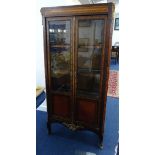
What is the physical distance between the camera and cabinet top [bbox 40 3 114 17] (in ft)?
5.73

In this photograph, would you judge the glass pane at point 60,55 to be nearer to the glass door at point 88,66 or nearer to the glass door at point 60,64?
the glass door at point 60,64

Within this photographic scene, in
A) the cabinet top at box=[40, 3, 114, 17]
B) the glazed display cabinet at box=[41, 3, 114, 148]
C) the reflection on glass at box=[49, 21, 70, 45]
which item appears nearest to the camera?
the cabinet top at box=[40, 3, 114, 17]

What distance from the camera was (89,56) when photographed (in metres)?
2.15

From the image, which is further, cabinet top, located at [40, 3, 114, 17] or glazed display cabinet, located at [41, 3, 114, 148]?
glazed display cabinet, located at [41, 3, 114, 148]

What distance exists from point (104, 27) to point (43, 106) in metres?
1.91

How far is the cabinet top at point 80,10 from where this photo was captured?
175 cm

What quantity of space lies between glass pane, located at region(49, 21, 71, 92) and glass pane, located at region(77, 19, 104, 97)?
0.53 ft

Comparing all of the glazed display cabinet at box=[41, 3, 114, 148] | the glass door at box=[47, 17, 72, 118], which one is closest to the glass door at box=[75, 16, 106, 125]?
the glazed display cabinet at box=[41, 3, 114, 148]

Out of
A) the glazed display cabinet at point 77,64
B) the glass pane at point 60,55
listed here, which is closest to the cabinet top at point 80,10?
the glazed display cabinet at point 77,64

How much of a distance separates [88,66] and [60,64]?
0.41 m

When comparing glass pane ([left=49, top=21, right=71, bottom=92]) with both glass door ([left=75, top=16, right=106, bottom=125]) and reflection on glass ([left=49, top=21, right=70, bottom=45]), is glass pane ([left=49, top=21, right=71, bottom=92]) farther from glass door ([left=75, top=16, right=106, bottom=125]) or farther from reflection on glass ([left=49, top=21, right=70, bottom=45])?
glass door ([left=75, top=16, right=106, bottom=125])
